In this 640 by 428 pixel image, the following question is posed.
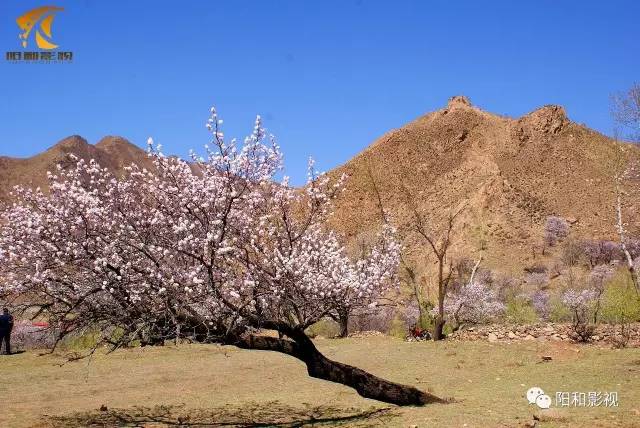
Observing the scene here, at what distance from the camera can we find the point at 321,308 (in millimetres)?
10617

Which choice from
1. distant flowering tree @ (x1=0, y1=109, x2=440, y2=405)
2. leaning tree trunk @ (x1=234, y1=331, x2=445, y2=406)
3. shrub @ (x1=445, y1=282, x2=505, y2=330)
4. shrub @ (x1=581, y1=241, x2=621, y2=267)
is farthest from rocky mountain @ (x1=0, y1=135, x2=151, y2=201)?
leaning tree trunk @ (x1=234, y1=331, x2=445, y2=406)

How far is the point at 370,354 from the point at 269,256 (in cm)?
1027

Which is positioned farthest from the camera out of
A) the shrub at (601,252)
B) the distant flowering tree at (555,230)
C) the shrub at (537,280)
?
the distant flowering tree at (555,230)

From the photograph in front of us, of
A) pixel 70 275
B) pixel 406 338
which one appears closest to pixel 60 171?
pixel 70 275

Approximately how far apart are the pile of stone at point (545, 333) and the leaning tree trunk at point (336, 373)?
9.61m

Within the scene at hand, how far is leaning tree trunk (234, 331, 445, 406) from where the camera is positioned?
1077 cm

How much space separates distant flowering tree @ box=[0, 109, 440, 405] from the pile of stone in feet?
33.8

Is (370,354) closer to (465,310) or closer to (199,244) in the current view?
(199,244)

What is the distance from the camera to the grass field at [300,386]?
10.2 m

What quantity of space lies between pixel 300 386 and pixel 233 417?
138 inches

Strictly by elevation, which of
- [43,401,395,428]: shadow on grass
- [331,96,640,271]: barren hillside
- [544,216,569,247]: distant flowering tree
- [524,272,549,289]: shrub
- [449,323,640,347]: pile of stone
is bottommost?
[43,401,395,428]: shadow on grass

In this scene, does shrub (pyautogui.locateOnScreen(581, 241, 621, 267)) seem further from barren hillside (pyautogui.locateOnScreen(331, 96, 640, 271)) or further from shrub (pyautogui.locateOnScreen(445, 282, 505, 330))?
shrub (pyautogui.locateOnScreen(445, 282, 505, 330))

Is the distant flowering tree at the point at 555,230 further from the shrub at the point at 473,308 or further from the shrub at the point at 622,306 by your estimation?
the shrub at the point at 622,306

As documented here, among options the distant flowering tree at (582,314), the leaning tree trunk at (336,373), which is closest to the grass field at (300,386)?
the leaning tree trunk at (336,373)
